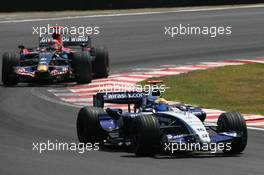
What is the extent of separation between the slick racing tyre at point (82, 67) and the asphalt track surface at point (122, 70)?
3.83 feet

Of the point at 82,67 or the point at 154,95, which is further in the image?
the point at 82,67

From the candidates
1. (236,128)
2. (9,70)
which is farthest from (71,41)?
(236,128)

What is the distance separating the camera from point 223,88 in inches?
953

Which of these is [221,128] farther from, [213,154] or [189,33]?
[189,33]

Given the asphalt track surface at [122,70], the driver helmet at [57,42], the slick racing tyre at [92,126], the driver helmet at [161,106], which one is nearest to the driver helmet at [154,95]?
the driver helmet at [161,106]

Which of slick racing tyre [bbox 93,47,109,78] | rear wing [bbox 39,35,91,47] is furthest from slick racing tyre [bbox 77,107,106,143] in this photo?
rear wing [bbox 39,35,91,47]

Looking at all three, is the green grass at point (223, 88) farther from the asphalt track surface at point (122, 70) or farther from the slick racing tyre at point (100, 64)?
the asphalt track surface at point (122, 70)

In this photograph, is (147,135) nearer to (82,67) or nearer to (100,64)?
(82,67)

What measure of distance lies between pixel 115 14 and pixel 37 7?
340cm

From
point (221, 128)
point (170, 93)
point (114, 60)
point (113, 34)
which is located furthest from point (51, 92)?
point (113, 34)

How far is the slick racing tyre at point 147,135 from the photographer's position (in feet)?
47.5

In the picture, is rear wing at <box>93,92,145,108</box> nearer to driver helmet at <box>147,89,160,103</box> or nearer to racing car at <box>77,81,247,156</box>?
racing car at <box>77,81,247,156</box>

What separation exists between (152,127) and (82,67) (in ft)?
36.1

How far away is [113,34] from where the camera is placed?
3612 centimetres
